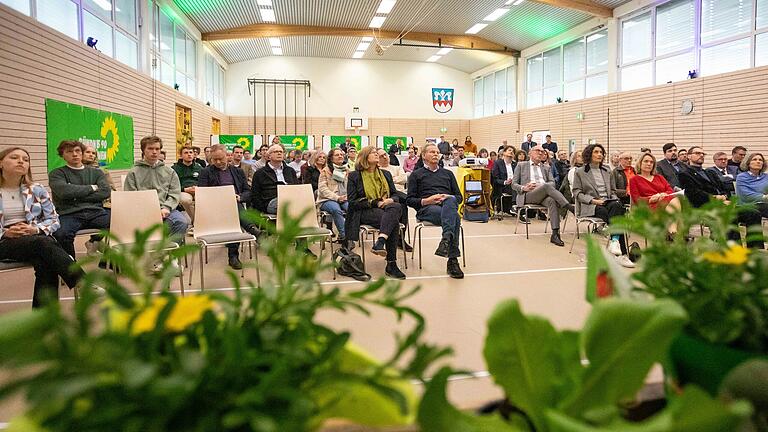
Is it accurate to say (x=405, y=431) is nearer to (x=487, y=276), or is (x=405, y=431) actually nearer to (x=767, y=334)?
(x=767, y=334)

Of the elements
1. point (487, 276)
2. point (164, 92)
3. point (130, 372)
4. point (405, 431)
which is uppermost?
point (164, 92)

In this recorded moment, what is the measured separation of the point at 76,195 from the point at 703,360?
5314mm

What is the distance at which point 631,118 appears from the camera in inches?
528

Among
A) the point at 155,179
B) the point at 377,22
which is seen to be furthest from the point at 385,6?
the point at 155,179

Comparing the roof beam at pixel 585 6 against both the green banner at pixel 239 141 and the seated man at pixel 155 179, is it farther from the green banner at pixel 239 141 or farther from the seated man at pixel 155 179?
the seated man at pixel 155 179

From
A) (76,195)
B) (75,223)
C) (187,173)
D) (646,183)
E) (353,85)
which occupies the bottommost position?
(75,223)

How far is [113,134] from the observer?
940 cm

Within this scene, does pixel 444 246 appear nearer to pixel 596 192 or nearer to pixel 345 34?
→ pixel 596 192

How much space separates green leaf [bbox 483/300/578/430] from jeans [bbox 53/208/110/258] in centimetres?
493

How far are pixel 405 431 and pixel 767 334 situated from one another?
450 mm

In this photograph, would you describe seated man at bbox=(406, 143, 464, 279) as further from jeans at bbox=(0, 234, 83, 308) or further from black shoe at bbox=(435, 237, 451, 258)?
jeans at bbox=(0, 234, 83, 308)

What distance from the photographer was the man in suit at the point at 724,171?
284 inches

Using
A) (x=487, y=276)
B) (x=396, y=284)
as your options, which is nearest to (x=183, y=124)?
(x=487, y=276)

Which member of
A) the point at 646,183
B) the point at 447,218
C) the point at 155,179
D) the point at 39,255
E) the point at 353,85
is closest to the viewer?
the point at 39,255
